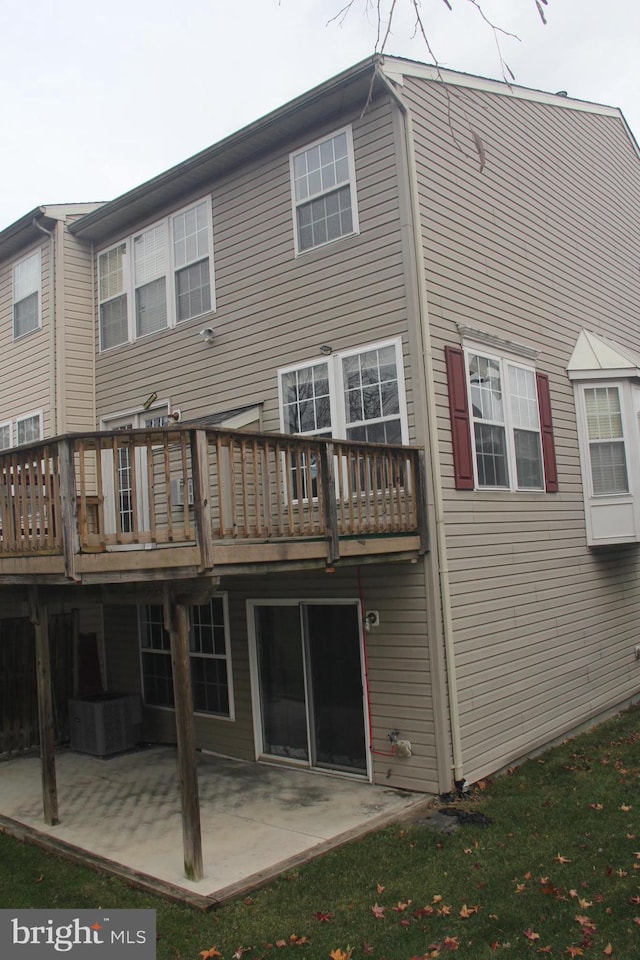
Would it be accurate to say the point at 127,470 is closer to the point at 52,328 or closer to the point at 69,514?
the point at 52,328

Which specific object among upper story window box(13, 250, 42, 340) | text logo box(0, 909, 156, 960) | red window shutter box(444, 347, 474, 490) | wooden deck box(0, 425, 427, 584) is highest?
upper story window box(13, 250, 42, 340)

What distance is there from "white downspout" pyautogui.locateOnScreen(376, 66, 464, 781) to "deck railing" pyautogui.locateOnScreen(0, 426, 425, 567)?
208 mm

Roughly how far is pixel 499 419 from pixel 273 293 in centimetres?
311

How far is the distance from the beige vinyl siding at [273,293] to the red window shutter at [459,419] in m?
0.72

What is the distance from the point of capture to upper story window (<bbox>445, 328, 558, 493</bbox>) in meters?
8.65

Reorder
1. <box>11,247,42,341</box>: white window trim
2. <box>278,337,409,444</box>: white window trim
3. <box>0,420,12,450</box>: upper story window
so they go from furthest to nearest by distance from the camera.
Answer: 1. <box>0,420,12,450</box>: upper story window
2. <box>11,247,42,341</box>: white window trim
3. <box>278,337,409,444</box>: white window trim

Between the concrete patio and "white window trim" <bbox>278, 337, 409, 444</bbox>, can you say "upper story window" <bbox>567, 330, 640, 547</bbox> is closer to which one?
"white window trim" <bbox>278, 337, 409, 444</bbox>

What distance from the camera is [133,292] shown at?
38.1 feet

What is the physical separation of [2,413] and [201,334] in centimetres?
472

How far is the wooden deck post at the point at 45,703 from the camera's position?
25.3 ft

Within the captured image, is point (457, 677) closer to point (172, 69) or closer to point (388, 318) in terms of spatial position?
point (388, 318)

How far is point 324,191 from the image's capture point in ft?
30.2

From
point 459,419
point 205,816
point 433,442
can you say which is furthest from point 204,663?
point 459,419

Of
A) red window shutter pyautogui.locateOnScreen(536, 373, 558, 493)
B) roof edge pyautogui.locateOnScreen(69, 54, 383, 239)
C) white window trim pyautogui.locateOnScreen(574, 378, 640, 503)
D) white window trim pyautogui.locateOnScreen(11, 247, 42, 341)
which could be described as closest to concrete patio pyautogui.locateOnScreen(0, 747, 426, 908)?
red window shutter pyautogui.locateOnScreen(536, 373, 558, 493)
